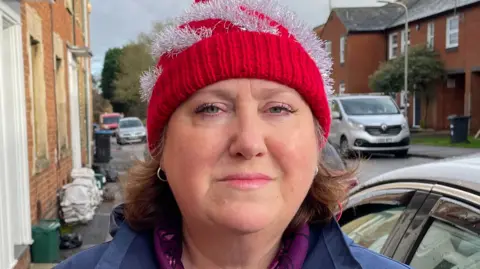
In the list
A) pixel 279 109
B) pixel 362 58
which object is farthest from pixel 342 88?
pixel 279 109

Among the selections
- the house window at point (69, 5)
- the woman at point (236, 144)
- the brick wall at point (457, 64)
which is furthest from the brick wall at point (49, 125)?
the brick wall at point (457, 64)

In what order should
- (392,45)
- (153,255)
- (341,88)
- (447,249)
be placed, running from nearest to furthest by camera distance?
1. (153,255)
2. (447,249)
3. (392,45)
4. (341,88)

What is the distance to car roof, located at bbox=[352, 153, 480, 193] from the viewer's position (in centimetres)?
182

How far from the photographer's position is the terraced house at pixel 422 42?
21.5 meters

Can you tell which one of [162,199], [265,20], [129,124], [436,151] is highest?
[265,20]

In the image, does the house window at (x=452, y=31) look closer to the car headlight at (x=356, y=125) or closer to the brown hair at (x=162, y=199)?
the car headlight at (x=356, y=125)

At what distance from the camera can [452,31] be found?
75.5 feet

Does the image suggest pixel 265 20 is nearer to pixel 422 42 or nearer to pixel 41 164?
pixel 41 164

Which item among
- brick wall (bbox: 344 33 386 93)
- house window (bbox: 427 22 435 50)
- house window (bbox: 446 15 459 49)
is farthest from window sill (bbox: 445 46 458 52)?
brick wall (bbox: 344 33 386 93)

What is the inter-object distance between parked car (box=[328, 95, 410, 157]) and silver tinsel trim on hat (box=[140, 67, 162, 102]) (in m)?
13.4

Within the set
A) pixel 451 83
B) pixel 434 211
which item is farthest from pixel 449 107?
pixel 434 211

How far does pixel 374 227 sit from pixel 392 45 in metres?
28.8

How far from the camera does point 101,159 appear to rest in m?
16.4

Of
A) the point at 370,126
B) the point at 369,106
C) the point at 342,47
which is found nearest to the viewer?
the point at 370,126
